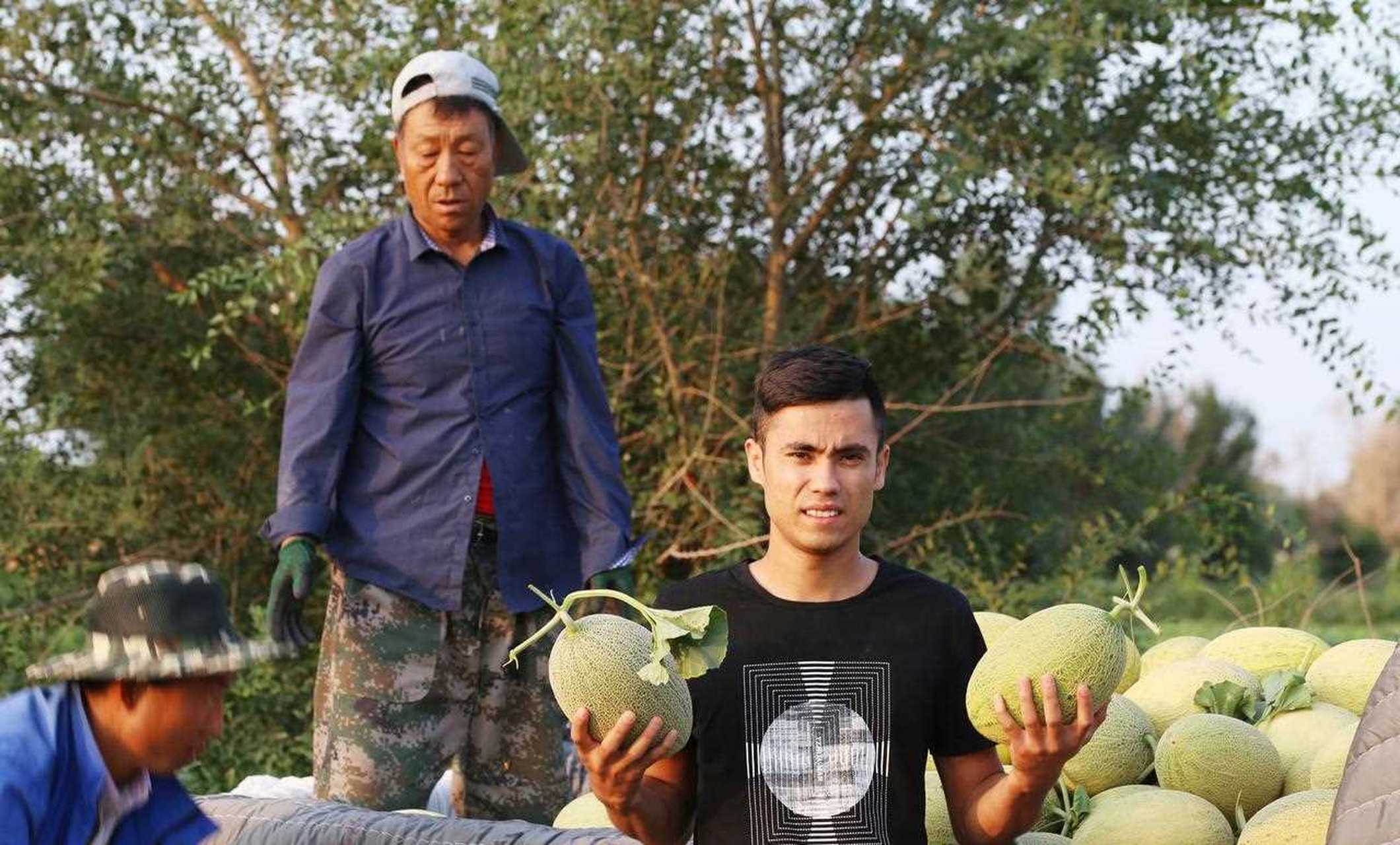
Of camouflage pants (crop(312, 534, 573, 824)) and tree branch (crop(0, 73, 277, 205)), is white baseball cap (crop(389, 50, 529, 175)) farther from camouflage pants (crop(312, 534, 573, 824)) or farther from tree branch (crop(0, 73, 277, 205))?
tree branch (crop(0, 73, 277, 205))

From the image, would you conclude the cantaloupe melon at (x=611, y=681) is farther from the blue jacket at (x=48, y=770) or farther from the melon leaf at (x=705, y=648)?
the blue jacket at (x=48, y=770)

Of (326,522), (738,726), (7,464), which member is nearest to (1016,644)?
(738,726)

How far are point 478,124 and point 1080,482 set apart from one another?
3.95 m

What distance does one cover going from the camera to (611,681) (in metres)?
2.17

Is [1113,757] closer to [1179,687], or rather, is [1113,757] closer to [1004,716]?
[1179,687]

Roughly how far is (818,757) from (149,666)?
96cm

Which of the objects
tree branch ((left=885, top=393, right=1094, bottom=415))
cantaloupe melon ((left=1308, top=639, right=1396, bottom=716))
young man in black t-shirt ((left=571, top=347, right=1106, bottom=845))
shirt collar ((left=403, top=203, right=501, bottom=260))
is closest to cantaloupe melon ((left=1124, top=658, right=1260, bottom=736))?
cantaloupe melon ((left=1308, top=639, right=1396, bottom=716))

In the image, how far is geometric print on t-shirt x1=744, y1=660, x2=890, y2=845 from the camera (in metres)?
2.49

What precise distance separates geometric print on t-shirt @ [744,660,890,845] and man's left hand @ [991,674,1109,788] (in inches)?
12.0

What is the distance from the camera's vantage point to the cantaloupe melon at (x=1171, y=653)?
3.73 metres

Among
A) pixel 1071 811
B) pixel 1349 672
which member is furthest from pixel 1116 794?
pixel 1349 672

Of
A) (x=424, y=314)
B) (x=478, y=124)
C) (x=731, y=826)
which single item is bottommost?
(x=731, y=826)

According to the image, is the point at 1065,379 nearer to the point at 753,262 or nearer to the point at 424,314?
the point at 753,262

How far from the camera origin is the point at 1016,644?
2.25 meters
